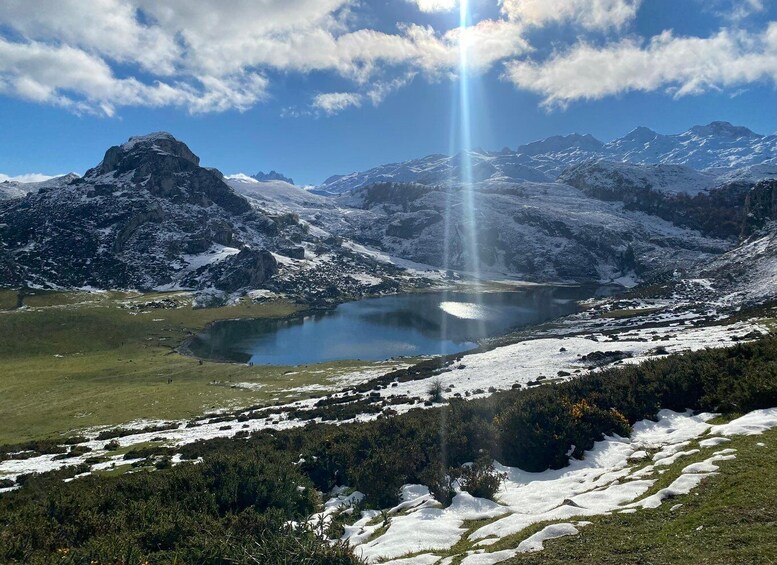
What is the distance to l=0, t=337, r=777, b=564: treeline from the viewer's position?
10.9 m

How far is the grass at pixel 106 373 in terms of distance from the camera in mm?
48969

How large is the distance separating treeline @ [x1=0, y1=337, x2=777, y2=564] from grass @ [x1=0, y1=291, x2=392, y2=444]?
93.0 feet

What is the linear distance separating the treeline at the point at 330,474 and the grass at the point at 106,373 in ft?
93.0

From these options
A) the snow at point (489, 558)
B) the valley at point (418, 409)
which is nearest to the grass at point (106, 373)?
the valley at point (418, 409)

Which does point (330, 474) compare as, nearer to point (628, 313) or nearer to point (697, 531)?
point (697, 531)

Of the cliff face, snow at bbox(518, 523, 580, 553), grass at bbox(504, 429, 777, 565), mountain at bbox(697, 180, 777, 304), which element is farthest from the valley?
the cliff face

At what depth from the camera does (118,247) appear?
654 feet

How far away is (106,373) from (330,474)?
68.7 meters

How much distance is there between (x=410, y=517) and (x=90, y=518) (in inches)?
383

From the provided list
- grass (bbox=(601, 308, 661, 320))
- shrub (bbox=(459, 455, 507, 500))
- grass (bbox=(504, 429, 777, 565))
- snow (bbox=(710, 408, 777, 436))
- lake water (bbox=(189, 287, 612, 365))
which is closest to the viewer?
grass (bbox=(504, 429, 777, 565))

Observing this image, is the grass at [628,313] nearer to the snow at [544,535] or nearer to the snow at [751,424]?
the snow at [751,424]

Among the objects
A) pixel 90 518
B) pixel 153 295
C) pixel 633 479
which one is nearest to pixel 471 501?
pixel 633 479

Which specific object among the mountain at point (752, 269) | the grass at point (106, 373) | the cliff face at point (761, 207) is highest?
the cliff face at point (761, 207)

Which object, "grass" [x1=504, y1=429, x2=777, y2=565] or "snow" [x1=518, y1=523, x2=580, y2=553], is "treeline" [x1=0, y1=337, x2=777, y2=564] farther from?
Result: "grass" [x1=504, y1=429, x2=777, y2=565]
